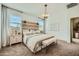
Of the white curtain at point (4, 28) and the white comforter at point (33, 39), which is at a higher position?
the white curtain at point (4, 28)

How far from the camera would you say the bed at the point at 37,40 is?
6.84 feet

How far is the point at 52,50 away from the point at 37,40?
0.41m

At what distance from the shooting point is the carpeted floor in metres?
2.12

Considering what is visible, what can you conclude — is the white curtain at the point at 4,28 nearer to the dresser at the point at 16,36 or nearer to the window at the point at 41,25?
the dresser at the point at 16,36

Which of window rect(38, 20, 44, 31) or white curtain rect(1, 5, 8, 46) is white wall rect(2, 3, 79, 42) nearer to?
window rect(38, 20, 44, 31)

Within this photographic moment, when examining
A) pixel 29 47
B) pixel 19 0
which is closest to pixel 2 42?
pixel 29 47

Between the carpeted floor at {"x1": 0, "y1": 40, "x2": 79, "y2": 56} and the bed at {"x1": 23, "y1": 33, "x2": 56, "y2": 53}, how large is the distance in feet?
0.32

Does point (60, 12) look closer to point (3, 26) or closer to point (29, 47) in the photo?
point (29, 47)

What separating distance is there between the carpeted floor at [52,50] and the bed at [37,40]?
96 mm

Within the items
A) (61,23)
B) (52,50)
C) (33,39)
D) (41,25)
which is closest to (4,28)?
(33,39)

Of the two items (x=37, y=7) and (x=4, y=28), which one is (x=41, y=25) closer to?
(x=37, y=7)

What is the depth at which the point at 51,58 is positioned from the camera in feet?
7.17

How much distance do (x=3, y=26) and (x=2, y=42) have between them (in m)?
0.33

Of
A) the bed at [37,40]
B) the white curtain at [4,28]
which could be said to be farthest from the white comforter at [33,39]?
the white curtain at [4,28]
